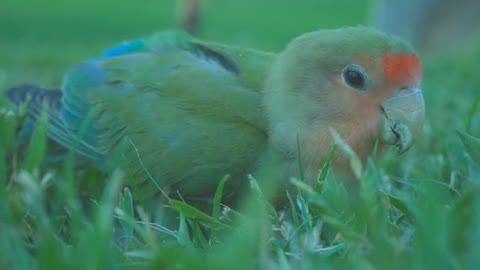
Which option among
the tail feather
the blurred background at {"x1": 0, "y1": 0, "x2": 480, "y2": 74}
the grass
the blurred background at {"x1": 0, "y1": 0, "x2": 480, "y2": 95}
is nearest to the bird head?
the grass

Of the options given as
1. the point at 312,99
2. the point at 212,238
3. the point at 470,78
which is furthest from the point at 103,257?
the point at 470,78

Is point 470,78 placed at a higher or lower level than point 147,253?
lower

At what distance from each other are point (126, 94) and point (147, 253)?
0.96 meters

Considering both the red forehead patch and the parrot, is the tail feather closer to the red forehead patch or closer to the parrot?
the parrot

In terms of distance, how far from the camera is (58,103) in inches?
89.7

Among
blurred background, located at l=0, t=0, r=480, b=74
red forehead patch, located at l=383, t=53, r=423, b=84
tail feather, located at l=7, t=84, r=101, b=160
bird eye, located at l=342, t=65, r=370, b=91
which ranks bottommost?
blurred background, located at l=0, t=0, r=480, b=74

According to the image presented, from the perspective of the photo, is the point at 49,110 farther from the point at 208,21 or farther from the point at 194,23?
the point at 208,21

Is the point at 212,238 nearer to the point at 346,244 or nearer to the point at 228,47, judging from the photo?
the point at 346,244

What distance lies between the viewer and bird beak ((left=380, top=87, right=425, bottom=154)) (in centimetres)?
175

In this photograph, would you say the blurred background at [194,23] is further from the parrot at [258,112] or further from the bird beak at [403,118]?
the bird beak at [403,118]

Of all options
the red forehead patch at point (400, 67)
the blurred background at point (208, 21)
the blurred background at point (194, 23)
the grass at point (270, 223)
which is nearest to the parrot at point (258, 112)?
the red forehead patch at point (400, 67)

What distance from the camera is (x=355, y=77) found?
5.93 ft

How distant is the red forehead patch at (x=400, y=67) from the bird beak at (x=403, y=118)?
0.12 feet

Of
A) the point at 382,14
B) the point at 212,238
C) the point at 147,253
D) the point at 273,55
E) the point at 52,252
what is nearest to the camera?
the point at 52,252
